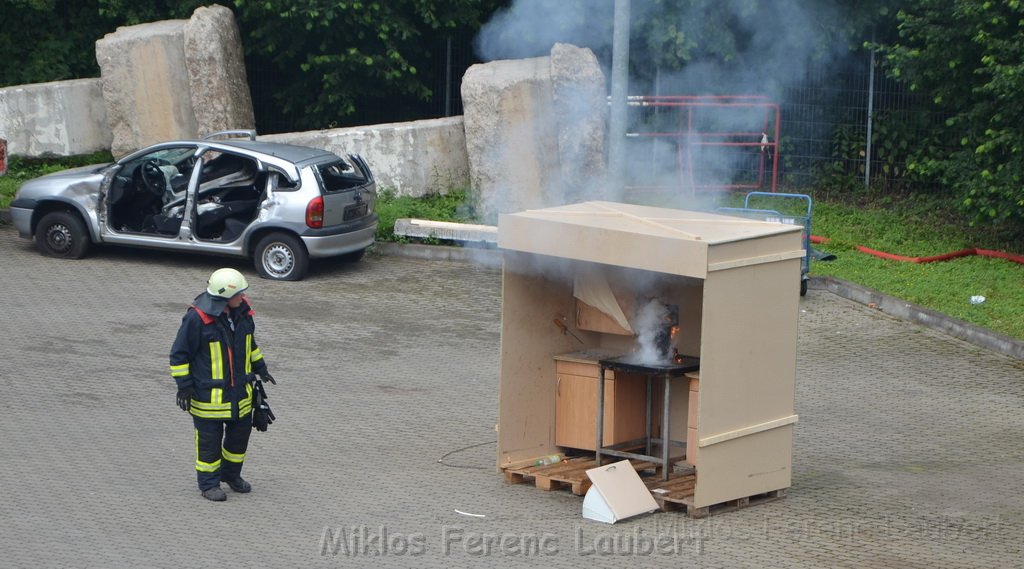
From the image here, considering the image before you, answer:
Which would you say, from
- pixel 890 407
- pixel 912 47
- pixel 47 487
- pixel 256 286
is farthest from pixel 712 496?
pixel 912 47

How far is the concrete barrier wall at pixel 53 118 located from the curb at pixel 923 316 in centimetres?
1169

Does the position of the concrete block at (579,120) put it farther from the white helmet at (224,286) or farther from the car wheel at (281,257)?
the white helmet at (224,286)

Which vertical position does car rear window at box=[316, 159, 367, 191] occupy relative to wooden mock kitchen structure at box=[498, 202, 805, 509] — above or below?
above

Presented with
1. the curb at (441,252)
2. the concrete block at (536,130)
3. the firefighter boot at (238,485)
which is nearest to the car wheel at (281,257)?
the curb at (441,252)

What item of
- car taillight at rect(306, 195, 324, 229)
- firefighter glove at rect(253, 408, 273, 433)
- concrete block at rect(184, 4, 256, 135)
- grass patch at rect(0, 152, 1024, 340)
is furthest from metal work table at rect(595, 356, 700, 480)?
concrete block at rect(184, 4, 256, 135)

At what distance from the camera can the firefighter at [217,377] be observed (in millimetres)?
8367

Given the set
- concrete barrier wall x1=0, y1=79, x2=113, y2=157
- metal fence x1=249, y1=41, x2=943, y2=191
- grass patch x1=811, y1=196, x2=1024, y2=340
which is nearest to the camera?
grass patch x1=811, y1=196, x2=1024, y2=340

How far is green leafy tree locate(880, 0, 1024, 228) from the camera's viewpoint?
1627 cm

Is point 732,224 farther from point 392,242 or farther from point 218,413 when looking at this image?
point 392,242

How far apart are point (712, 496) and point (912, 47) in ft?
41.5

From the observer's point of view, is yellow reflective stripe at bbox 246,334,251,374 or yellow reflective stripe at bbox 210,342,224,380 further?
yellow reflective stripe at bbox 246,334,251,374

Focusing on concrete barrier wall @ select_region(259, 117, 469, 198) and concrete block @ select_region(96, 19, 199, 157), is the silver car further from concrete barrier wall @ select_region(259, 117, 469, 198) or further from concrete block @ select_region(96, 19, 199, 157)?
concrete block @ select_region(96, 19, 199, 157)

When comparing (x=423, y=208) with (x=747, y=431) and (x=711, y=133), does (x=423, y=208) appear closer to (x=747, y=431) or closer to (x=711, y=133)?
(x=711, y=133)

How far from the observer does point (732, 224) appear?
28.8ft
